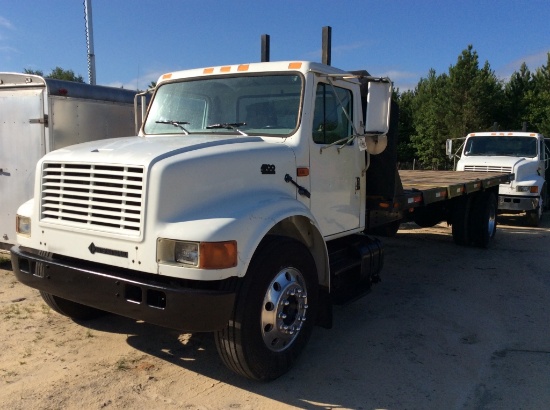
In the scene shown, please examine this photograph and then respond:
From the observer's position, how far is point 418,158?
4234cm

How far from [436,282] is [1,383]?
16.7 ft

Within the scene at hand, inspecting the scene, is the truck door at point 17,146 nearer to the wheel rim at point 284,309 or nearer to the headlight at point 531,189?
the wheel rim at point 284,309

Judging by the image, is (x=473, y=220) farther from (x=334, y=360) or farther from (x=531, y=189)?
(x=334, y=360)

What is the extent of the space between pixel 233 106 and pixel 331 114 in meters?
0.85

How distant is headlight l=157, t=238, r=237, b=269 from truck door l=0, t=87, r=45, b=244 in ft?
12.5

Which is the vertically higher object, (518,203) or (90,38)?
(90,38)

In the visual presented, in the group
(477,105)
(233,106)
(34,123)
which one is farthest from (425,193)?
(477,105)

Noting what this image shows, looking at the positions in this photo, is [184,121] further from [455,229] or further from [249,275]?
[455,229]

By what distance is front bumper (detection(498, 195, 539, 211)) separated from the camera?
11.6 metres

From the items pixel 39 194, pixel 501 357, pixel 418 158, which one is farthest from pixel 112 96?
pixel 418 158

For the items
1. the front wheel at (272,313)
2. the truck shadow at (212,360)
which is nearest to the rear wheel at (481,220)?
the truck shadow at (212,360)

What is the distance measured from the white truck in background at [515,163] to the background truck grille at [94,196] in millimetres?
10353

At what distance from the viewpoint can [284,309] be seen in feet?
12.4

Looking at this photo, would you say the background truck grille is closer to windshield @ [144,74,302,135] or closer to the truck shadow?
windshield @ [144,74,302,135]
